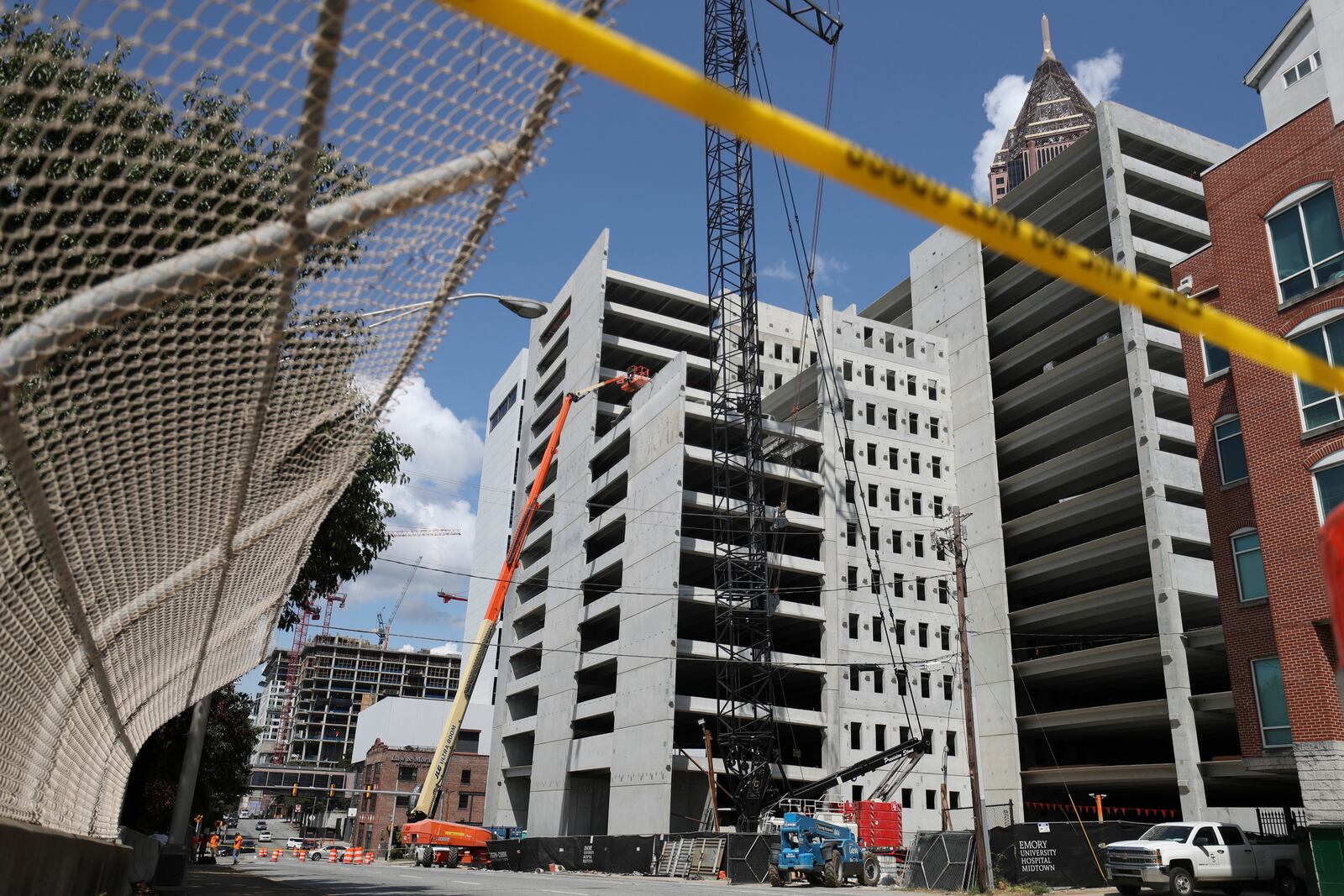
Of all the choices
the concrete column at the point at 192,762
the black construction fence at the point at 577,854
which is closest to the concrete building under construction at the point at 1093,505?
the black construction fence at the point at 577,854

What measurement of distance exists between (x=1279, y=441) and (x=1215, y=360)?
6.19 meters

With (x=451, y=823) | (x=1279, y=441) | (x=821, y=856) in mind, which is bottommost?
(x=821, y=856)

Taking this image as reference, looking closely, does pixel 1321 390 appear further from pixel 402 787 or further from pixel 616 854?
pixel 402 787

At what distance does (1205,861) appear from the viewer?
24.5 meters

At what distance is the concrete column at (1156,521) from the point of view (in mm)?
46250

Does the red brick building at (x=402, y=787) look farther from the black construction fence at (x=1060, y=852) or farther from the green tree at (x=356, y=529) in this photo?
the green tree at (x=356, y=529)

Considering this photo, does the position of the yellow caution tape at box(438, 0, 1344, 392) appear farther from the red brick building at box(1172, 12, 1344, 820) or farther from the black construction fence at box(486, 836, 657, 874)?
the black construction fence at box(486, 836, 657, 874)

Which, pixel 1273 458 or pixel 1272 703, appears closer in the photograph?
pixel 1273 458

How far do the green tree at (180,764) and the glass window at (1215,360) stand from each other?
2987cm

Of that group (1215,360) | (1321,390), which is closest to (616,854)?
(1215,360)

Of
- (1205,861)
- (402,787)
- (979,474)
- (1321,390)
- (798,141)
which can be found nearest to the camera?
(798,141)

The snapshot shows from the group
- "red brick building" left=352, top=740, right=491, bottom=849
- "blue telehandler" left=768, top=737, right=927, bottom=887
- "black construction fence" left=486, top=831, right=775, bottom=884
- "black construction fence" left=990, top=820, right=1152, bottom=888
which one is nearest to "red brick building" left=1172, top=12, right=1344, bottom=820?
"black construction fence" left=990, top=820, right=1152, bottom=888

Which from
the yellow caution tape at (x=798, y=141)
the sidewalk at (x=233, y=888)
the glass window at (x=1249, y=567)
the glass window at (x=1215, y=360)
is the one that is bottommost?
the sidewalk at (x=233, y=888)

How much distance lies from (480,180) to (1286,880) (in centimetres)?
2869
